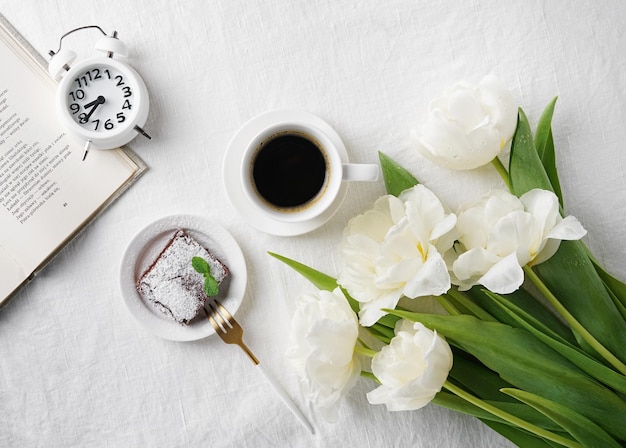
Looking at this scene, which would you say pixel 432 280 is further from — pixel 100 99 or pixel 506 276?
pixel 100 99

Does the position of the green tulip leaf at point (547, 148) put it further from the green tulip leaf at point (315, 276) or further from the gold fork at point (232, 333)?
the gold fork at point (232, 333)

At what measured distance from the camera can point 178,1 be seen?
0.93 m

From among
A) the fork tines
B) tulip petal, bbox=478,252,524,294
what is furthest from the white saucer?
tulip petal, bbox=478,252,524,294

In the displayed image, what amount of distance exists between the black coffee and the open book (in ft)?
0.67

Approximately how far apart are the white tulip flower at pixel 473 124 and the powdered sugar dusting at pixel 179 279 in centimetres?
36

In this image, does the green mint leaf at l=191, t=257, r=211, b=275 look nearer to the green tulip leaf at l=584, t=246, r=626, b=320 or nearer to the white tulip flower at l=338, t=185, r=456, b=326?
the white tulip flower at l=338, t=185, r=456, b=326

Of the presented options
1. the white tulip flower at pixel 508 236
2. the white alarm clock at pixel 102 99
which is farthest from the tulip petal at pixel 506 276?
the white alarm clock at pixel 102 99

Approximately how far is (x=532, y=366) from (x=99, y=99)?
70 cm

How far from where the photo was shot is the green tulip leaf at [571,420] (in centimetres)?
70

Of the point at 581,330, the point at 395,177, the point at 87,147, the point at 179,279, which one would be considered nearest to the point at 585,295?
the point at 581,330

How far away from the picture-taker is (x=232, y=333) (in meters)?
0.91

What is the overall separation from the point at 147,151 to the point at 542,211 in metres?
0.57

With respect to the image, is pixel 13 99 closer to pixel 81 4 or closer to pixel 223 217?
pixel 81 4

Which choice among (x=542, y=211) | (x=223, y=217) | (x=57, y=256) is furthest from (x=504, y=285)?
(x=57, y=256)
